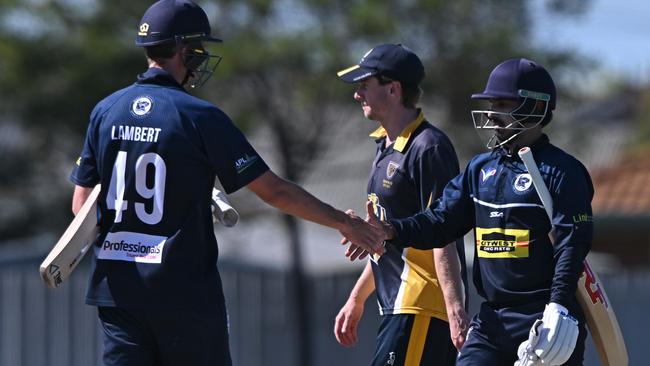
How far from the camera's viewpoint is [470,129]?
18.7 metres

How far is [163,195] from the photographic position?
5566 millimetres

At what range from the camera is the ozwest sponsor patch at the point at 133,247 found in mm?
5574

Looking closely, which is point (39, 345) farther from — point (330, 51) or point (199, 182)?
point (199, 182)

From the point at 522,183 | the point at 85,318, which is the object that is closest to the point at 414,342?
the point at 522,183

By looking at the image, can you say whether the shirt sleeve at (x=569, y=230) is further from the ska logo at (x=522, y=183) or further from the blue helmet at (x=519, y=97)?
the blue helmet at (x=519, y=97)

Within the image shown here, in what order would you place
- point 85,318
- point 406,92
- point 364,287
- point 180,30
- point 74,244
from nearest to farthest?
point 74,244 → point 180,30 → point 406,92 → point 364,287 → point 85,318

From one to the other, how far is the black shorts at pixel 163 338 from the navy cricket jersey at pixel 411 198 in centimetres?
134

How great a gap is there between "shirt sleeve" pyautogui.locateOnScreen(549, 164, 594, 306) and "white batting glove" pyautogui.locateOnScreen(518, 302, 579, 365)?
6cm

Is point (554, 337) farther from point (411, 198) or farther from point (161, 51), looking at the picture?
point (161, 51)

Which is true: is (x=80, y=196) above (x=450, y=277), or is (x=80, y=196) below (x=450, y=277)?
above

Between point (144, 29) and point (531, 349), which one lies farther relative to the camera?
point (144, 29)

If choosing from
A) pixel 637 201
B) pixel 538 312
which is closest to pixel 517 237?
pixel 538 312

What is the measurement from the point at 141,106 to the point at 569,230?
75.3 inches

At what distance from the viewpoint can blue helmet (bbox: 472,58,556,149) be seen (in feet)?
19.5
